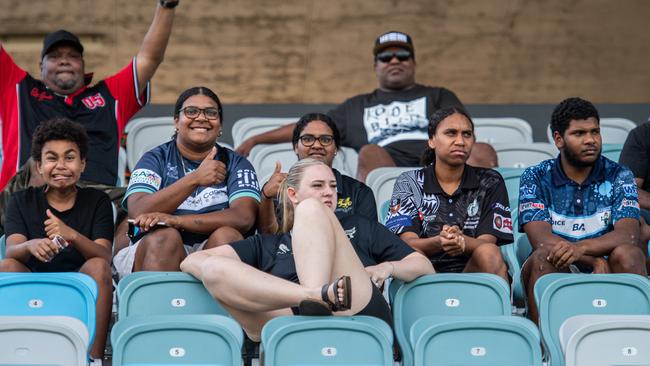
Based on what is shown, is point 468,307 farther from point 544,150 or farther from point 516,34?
point 516,34

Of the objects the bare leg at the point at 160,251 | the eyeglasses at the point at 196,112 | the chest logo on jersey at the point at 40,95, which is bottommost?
the bare leg at the point at 160,251

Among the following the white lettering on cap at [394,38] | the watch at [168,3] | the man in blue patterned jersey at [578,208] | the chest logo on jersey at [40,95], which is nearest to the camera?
the man in blue patterned jersey at [578,208]

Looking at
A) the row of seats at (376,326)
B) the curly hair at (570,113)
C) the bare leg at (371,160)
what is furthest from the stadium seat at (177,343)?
the bare leg at (371,160)

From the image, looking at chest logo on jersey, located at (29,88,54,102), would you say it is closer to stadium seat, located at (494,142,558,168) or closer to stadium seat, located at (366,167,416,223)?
stadium seat, located at (366,167,416,223)

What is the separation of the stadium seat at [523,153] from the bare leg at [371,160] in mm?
738

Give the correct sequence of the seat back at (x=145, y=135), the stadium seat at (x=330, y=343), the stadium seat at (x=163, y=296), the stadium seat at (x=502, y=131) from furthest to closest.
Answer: the stadium seat at (x=502, y=131), the seat back at (x=145, y=135), the stadium seat at (x=163, y=296), the stadium seat at (x=330, y=343)

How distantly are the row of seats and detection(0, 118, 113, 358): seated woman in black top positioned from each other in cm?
22

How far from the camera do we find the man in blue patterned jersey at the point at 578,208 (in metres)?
5.86

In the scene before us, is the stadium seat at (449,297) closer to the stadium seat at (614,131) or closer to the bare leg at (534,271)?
the bare leg at (534,271)

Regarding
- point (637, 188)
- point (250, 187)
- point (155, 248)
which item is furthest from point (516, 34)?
point (155, 248)

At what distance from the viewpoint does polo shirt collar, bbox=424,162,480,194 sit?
20.1ft

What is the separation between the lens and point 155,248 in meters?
5.69

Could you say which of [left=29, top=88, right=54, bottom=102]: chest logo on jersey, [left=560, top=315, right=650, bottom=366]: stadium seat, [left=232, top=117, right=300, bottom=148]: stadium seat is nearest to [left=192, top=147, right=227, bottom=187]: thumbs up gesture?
[left=29, top=88, right=54, bottom=102]: chest logo on jersey

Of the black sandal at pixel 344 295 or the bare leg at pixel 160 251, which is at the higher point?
the bare leg at pixel 160 251
